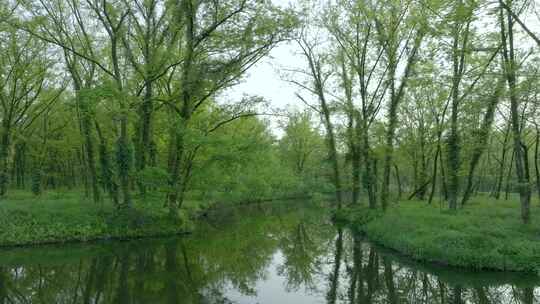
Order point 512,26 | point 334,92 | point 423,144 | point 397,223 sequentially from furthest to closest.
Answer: point 423,144 < point 334,92 < point 397,223 < point 512,26

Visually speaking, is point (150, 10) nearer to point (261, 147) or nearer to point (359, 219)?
point (261, 147)

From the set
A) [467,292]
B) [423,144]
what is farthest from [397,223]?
[423,144]

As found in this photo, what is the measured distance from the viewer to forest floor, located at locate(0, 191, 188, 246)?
648 inches

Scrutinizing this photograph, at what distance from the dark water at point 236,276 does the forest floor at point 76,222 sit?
106 cm

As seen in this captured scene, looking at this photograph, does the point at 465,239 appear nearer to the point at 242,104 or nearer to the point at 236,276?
the point at 236,276

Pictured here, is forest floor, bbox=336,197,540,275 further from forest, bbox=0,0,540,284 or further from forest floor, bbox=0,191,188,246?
forest floor, bbox=0,191,188,246

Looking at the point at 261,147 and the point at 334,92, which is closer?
the point at 261,147

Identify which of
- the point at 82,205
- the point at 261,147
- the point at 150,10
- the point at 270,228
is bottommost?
the point at 270,228

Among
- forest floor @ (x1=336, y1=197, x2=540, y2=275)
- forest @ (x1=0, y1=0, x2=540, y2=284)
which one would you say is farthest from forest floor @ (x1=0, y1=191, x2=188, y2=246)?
forest floor @ (x1=336, y1=197, x2=540, y2=275)

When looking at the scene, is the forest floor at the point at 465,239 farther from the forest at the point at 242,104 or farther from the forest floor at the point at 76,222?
the forest floor at the point at 76,222

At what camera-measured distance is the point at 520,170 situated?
1633 cm

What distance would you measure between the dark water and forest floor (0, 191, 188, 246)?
1.06 m

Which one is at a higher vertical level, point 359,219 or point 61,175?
point 61,175

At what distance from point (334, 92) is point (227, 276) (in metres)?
Result: 17.7
